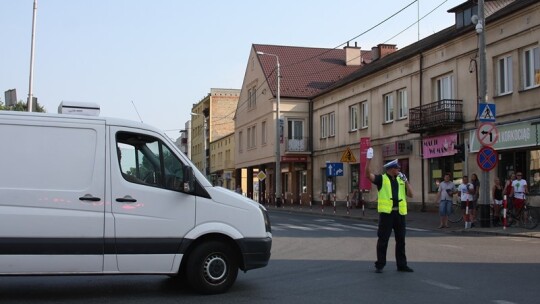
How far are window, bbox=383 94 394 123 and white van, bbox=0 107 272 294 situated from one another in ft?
86.0

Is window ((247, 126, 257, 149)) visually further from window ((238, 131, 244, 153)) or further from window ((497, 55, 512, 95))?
window ((497, 55, 512, 95))

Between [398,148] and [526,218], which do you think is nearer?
[526,218]

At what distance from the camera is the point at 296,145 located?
147ft

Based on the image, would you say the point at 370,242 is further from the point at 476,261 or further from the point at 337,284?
the point at 337,284

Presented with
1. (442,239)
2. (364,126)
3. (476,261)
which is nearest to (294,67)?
(364,126)

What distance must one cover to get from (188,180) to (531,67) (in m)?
18.7

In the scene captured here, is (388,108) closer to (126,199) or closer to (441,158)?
(441,158)

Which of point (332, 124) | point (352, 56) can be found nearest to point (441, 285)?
point (332, 124)

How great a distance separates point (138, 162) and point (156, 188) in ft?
1.31

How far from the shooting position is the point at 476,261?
1103 centimetres

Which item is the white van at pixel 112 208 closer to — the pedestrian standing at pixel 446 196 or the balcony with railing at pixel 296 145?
the pedestrian standing at pixel 446 196

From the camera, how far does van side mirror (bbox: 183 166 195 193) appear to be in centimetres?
722

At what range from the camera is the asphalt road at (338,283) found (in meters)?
7.29

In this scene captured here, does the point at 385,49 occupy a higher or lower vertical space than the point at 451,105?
higher
